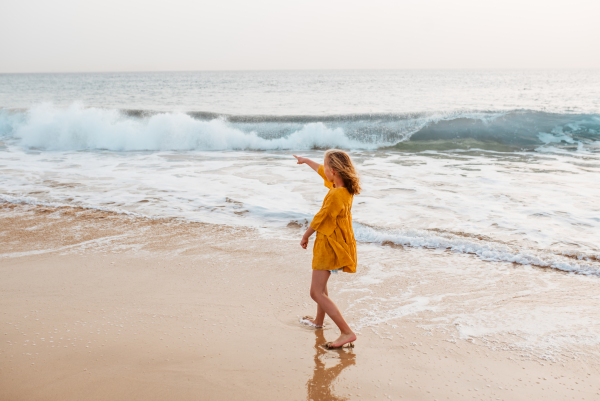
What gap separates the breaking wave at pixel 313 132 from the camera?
15.6m

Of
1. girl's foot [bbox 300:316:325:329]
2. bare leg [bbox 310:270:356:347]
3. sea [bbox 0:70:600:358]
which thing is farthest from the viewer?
sea [bbox 0:70:600:358]

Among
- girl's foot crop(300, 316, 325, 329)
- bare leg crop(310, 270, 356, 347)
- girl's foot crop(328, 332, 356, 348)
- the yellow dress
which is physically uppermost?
the yellow dress

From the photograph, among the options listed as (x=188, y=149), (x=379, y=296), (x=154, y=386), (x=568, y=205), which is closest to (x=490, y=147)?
(x=568, y=205)

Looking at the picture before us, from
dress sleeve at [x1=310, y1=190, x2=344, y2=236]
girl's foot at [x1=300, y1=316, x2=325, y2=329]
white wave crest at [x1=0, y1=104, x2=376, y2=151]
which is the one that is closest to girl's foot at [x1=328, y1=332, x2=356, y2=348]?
girl's foot at [x1=300, y1=316, x2=325, y2=329]

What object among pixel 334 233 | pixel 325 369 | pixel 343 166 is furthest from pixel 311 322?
pixel 343 166

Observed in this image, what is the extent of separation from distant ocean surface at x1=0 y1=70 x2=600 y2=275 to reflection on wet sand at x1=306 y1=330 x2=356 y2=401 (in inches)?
103

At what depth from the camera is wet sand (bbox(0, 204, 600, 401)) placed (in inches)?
107

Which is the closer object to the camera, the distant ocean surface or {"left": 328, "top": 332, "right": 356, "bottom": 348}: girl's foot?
{"left": 328, "top": 332, "right": 356, "bottom": 348}: girl's foot

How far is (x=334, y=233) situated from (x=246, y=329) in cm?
107

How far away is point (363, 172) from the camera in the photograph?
10.3 m

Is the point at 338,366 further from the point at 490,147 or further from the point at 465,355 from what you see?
the point at 490,147

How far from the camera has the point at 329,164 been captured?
307 cm

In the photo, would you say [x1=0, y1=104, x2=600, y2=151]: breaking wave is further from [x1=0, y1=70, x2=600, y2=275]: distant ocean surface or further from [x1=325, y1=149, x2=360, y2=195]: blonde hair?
[x1=325, y1=149, x2=360, y2=195]: blonde hair

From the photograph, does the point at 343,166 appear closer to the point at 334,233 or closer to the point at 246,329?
the point at 334,233
